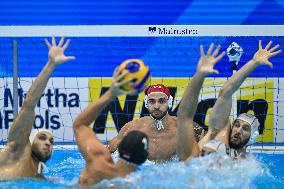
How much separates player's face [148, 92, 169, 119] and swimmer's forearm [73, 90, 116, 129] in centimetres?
199

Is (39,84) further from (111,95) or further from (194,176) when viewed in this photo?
(194,176)

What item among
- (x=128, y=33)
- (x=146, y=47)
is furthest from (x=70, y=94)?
(x=128, y=33)

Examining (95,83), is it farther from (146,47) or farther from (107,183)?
(107,183)

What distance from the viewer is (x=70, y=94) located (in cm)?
948

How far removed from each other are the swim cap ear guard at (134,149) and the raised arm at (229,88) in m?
1.35

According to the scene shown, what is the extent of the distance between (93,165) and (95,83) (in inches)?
182

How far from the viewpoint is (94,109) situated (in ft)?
16.0

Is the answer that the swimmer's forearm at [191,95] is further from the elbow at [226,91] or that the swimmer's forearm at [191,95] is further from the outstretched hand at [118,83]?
the elbow at [226,91]

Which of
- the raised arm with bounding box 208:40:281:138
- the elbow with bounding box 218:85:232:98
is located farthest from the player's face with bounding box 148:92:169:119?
the elbow with bounding box 218:85:232:98

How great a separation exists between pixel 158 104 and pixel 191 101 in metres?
1.98

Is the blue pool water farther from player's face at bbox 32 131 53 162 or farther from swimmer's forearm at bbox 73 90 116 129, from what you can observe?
swimmer's forearm at bbox 73 90 116 129

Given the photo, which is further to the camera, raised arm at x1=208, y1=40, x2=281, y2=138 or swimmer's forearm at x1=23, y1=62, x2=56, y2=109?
raised arm at x1=208, y1=40, x2=281, y2=138

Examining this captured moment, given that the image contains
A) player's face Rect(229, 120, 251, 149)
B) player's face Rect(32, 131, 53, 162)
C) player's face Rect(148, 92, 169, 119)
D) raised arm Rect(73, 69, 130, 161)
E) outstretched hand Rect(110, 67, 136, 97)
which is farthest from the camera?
player's face Rect(148, 92, 169, 119)

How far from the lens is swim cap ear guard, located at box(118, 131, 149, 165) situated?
4.67 meters
